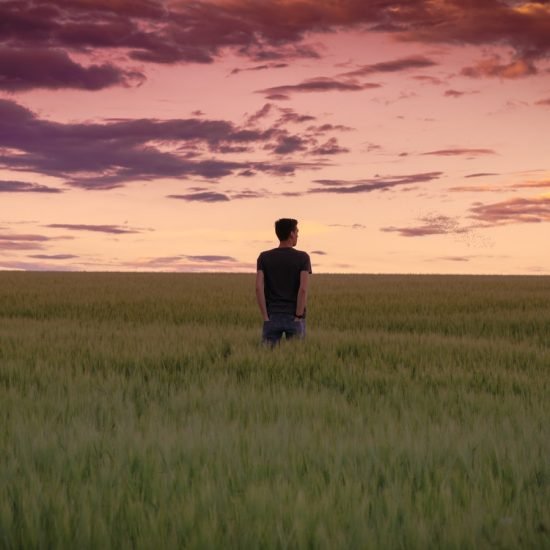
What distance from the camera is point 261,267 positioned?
401 inches

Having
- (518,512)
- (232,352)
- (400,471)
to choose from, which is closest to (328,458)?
(400,471)

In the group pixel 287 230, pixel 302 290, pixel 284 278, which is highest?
pixel 287 230

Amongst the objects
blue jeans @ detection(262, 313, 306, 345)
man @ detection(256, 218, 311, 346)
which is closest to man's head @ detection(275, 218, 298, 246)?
man @ detection(256, 218, 311, 346)

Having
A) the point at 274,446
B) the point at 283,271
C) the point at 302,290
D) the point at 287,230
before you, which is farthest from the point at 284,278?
the point at 274,446

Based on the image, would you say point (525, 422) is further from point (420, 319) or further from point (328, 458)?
point (420, 319)

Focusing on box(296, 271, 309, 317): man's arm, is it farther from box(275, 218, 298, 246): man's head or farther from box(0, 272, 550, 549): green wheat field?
box(0, 272, 550, 549): green wheat field

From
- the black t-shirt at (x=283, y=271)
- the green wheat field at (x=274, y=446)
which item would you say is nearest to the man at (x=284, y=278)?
the black t-shirt at (x=283, y=271)

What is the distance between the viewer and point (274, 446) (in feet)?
17.0

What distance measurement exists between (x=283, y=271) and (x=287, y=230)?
0.55 m

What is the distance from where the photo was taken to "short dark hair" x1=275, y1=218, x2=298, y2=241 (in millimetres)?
9952

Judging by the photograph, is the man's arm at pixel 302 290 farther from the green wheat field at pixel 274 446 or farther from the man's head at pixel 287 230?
the green wheat field at pixel 274 446

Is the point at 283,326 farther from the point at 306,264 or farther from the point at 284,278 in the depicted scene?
the point at 306,264

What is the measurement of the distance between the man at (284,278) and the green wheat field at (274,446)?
594 mm

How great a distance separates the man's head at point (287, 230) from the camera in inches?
392
